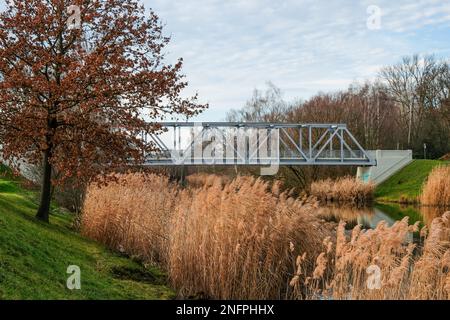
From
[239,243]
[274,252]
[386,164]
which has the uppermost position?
[386,164]

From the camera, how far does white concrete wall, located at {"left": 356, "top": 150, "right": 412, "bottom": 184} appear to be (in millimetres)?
41312

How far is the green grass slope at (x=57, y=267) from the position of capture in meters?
7.11

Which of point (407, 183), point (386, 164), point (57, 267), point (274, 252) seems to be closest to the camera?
point (57, 267)

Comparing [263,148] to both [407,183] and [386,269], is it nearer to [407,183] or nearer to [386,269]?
[407,183]

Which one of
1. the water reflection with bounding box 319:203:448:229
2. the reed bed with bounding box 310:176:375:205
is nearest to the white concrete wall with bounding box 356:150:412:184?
the reed bed with bounding box 310:176:375:205

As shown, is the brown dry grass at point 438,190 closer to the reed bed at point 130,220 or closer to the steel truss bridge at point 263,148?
the steel truss bridge at point 263,148

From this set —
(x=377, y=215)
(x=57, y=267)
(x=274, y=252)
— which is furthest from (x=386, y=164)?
(x=57, y=267)

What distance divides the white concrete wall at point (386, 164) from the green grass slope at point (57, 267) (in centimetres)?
3259

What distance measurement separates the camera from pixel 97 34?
12.9 meters

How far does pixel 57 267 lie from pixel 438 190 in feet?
76.7

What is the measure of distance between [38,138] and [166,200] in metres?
3.08

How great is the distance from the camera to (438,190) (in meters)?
27.7

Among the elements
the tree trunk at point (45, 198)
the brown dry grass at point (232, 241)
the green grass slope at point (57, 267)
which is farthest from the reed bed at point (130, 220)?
the tree trunk at point (45, 198)
